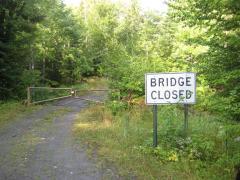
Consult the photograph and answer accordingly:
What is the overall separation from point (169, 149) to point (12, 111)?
1039cm

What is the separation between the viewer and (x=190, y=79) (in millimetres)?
8320

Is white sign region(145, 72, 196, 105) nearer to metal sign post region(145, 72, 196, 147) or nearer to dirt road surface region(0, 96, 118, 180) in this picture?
metal sign post region(145, 72, 196, 147)

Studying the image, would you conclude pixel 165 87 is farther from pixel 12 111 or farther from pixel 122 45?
pixel 122 45

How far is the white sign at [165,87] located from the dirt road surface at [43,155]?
2027 millimetres

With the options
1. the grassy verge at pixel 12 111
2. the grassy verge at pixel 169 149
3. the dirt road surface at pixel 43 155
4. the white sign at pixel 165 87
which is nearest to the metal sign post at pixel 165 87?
the white sign at pixel 165 87

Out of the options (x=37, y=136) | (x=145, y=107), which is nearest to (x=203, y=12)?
(x=37, y=136)

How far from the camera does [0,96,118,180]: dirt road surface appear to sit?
6.82 meters

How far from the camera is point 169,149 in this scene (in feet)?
26.2

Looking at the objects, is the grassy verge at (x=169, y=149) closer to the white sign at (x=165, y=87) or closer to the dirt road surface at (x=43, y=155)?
the dirt road surface at (x=43, y=155)

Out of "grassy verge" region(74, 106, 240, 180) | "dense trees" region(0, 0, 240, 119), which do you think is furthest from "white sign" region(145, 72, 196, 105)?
"grassy verge" region(74, 106, 240, 180)

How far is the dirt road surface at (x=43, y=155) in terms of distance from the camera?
6816 mm

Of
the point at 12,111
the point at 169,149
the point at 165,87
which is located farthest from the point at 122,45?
the point at 169,149

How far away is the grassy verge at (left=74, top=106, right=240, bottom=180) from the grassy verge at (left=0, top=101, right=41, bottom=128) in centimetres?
449

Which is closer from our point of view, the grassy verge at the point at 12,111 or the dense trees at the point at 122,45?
the dense trees at the point at 122,45
